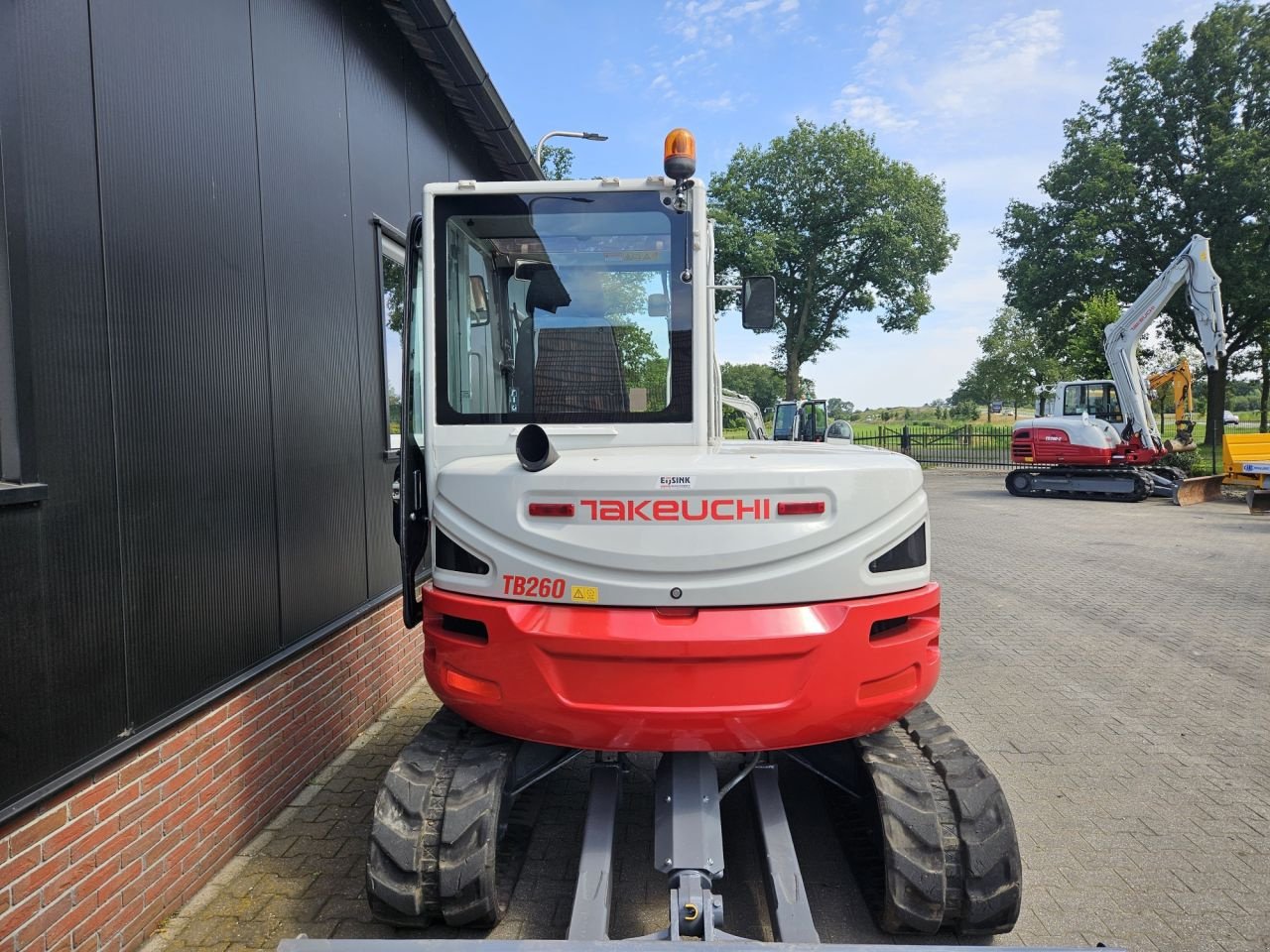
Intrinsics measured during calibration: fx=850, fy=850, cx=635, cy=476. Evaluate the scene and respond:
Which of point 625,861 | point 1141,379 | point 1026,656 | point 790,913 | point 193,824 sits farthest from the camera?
point 1141,379

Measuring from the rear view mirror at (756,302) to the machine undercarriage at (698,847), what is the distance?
186cm

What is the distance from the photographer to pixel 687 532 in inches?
110

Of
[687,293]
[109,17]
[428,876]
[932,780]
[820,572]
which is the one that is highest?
[109,17]

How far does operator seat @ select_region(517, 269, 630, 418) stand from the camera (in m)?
3.50

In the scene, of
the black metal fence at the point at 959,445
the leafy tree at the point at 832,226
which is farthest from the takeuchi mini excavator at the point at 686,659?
the leafy tree at the point at 832,226

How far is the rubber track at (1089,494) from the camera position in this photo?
18.5 metres

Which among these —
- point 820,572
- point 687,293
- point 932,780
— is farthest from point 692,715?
point 687,293

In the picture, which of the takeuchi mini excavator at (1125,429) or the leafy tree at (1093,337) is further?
the leafy tree at (1093,337)

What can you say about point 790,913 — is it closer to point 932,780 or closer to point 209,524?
point 932,780

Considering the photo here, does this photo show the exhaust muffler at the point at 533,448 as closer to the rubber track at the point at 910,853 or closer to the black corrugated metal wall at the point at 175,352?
the black corrugated metal wall at the point at 175,352

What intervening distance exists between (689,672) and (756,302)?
180 cm

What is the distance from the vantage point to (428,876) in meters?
2.93

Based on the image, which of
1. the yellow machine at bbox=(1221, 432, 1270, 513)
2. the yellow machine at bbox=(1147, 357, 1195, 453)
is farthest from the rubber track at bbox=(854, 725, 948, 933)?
the yellow machine at bbox=(1147, 357, 1195, 453)

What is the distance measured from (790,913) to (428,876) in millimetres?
1229
